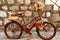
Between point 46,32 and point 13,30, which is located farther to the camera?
point 46,32

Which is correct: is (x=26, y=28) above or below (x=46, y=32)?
above

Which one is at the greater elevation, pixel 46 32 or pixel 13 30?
pixel 13 30

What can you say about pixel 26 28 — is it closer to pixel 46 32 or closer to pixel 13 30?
pixel 13 30

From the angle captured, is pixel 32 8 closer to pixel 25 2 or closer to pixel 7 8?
pixel 25 2

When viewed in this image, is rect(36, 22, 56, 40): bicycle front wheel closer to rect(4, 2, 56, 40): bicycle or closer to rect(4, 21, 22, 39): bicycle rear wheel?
rect(4, 2, 56, 40): bicycle

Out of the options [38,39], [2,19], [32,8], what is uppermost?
[32,8]

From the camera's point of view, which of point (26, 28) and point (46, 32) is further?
point (46, 32)

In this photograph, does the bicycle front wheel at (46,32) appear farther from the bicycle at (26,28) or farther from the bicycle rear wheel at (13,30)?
the bicycle rear wheel at (13,30)

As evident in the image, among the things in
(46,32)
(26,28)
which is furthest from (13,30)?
(46,32)

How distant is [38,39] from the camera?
114 inches

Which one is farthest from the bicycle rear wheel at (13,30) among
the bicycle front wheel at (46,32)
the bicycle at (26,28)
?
the bicycle front wheel at (46,32)

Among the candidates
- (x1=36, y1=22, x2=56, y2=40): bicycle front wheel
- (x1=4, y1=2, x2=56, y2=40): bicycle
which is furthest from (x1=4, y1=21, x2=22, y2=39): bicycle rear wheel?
(x1=36, y1=22, x2=56, y2=40): bicycle front wheel

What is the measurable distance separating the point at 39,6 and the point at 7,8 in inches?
27.7

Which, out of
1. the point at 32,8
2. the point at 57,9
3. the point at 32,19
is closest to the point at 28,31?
the point at 32,19
